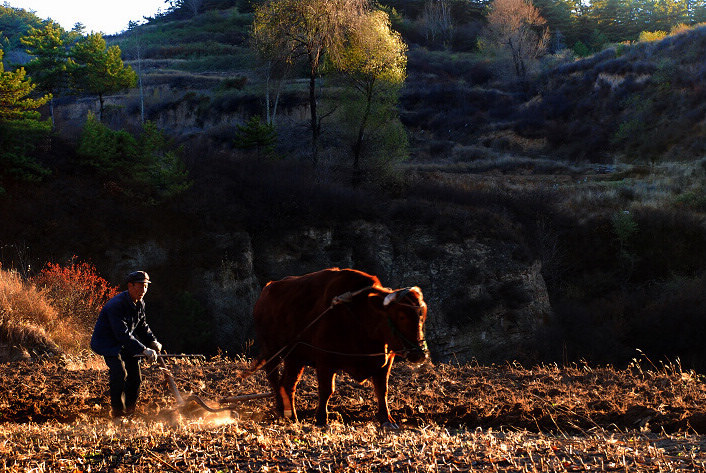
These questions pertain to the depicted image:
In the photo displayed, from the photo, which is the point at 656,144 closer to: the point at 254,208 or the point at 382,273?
the point at 382,273

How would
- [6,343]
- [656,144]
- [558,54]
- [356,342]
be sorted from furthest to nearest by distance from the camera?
[558,54], [656,144], [6,343], [356,342]

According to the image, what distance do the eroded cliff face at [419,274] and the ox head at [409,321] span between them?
795 inches

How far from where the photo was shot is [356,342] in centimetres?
736

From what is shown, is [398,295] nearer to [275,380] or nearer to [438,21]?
[275,380]

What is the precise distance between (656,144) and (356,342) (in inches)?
2050

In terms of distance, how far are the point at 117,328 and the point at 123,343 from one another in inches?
7.8

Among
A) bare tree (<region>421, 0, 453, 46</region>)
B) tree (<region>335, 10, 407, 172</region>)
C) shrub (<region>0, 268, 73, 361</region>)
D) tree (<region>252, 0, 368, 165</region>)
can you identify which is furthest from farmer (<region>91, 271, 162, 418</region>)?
bare tree (<region>421, 0, 453, 46</region>)

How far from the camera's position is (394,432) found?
6.73 m

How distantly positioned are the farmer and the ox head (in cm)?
297

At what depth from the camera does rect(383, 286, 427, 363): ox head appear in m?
6.68

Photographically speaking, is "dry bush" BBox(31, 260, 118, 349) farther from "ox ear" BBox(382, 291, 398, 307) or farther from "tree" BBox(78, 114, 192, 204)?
"ox ear" BBox(382, 291, 398, 307)

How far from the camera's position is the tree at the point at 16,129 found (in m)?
26.2

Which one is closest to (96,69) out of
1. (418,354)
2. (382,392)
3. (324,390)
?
(324,390)

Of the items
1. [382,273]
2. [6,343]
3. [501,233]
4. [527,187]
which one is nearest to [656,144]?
[527,187]
